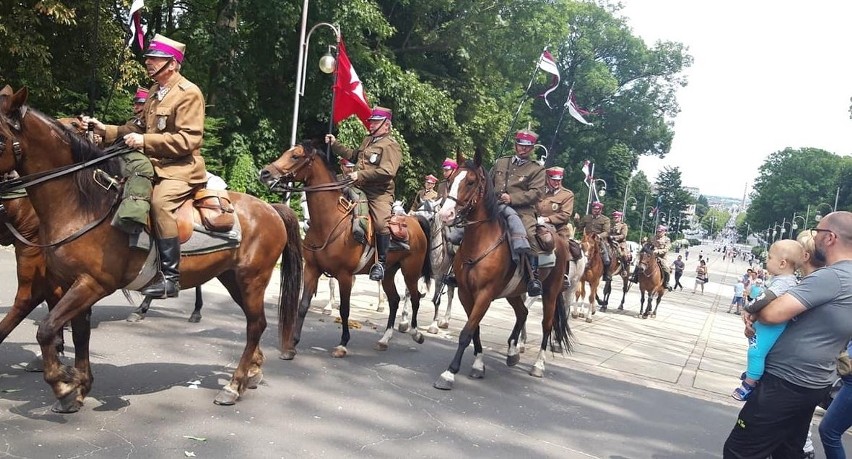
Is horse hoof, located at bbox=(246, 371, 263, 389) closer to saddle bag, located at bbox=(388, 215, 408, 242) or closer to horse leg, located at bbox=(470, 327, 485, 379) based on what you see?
horse leg, located at bbox=(470, 327, 485, 379)

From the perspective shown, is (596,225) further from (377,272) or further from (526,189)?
(377,272)

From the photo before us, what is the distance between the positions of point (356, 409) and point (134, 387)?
2.08 metres

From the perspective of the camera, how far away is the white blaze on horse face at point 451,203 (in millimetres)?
Result: 7348

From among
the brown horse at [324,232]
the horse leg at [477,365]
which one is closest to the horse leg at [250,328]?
the brown horse at [324,232]

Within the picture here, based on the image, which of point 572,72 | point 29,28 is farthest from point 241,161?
point 572,72

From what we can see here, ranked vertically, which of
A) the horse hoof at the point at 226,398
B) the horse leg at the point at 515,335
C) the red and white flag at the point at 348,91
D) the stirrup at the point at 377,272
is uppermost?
the red and white flag at the point at 348,91

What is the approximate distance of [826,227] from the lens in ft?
13.7

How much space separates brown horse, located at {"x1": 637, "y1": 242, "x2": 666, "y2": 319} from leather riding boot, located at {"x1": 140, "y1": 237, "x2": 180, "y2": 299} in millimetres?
15920

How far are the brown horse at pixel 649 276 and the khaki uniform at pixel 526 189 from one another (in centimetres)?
1136

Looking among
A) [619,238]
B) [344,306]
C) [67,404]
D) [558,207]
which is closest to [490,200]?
[344,306]

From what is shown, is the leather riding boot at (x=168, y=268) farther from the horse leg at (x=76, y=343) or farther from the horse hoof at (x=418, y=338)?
the horse hoof at (x=418, y=338)

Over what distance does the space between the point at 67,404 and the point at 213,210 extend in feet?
6.39

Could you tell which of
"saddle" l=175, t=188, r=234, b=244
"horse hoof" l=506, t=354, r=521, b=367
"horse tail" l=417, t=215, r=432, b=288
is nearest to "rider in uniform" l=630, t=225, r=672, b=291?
"horse tail" l=417, t=215, r=432, b=288

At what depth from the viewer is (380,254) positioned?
29.8 feet
